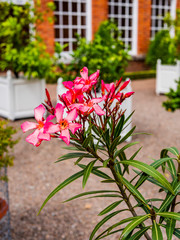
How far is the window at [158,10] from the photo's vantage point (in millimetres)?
14203

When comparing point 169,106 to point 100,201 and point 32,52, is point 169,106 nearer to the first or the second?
point 100,201

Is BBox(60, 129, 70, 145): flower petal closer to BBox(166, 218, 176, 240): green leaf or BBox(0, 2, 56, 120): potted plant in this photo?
BBox(166, 218, 176, 240): green leaf

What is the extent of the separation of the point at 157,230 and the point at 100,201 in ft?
8.28

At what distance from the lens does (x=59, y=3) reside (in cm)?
1190

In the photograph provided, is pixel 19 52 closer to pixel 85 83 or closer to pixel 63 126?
pixel 85 83

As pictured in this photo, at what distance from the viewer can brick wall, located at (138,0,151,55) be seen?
44.5 feet

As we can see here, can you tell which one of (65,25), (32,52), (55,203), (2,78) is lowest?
(55,203)

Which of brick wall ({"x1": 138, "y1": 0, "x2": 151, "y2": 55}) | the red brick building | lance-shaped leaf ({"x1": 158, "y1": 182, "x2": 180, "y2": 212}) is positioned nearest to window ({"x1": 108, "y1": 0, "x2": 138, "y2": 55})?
the red brick building

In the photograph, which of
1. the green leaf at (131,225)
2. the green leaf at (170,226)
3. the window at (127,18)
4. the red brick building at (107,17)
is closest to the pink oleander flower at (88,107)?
the green leaf at (131,225)

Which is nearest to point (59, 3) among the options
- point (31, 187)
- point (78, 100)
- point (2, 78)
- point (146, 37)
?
point (146, 37)

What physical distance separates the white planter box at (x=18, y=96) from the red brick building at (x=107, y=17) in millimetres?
4626

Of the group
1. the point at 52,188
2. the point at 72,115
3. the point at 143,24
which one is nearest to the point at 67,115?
the point at 72,115

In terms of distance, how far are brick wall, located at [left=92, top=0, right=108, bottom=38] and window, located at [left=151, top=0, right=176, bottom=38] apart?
8.38 ft

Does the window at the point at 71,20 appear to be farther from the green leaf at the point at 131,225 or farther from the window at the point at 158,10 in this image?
the green leaf at the point at 131,225
